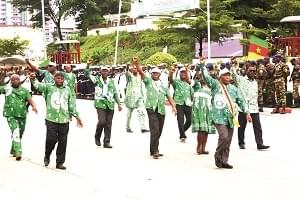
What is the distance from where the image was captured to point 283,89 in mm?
18078

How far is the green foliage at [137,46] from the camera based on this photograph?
38.1m

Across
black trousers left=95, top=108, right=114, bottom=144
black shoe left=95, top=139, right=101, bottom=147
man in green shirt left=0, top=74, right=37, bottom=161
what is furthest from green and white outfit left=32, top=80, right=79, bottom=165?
black shoe left=95, top=139, right=101, bottom=147

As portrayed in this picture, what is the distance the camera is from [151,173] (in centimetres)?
930

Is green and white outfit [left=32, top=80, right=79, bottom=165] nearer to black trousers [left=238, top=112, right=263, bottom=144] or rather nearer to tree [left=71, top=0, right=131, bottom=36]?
black trousers [left=238, top=112, right=263, bottom=144]

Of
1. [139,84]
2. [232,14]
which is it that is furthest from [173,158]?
[232,14]

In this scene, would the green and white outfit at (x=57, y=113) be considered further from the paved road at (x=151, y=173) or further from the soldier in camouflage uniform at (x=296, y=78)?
the soldier in camouflage uniform at (x=296, y=78)

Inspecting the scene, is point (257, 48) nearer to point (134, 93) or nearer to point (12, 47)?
point (134, 93)

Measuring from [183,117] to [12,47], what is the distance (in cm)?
4831

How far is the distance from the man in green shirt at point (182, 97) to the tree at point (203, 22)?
17.8m

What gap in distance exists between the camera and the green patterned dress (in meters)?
11.1

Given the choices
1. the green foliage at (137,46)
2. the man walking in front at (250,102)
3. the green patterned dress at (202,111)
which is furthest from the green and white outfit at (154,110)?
the green foliage at (137,46)

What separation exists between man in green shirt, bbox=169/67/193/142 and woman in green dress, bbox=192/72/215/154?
1.66 m

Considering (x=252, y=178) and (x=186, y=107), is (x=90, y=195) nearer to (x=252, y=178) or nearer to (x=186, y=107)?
(x=252, y=178)

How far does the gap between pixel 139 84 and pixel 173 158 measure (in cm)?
524
